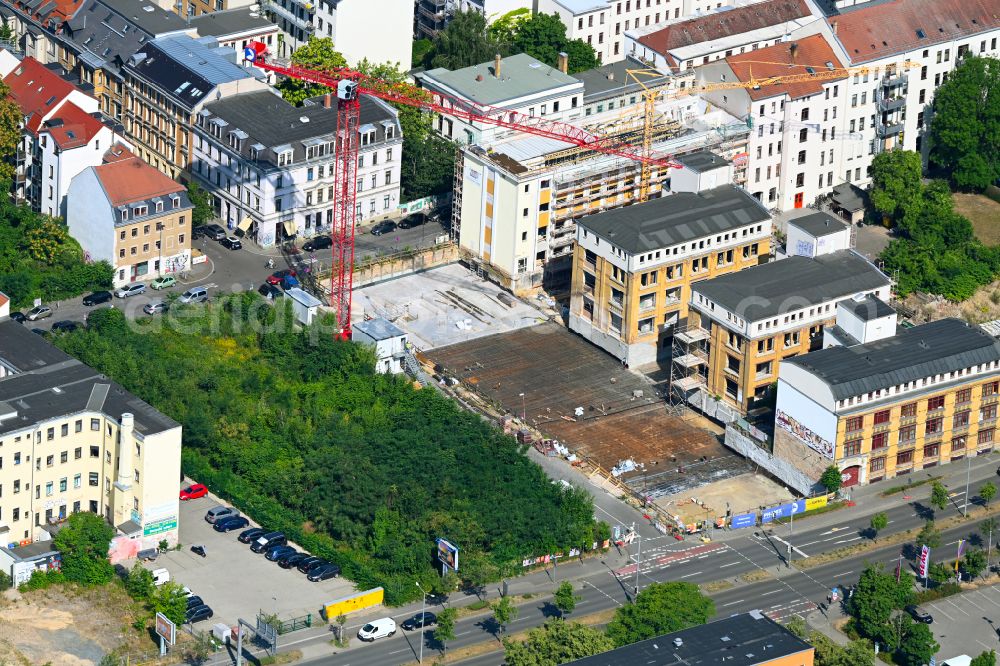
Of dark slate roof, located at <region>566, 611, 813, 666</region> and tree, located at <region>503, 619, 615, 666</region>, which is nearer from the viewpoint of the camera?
dark slate roof, located at <region>566, 611, 813, 666</region>

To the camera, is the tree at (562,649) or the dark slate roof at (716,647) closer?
the dark slate roof at (716,647)

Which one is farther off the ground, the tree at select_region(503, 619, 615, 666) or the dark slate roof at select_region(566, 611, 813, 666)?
the dark slate roof at select_region(566, 611, 813, 666)

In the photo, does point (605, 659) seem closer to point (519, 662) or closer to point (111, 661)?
point (519, 662)

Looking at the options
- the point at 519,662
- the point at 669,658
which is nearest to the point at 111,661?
the point at 519,662

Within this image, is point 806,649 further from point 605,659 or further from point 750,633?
point 605,659

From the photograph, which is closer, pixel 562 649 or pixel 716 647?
pixel 716 647

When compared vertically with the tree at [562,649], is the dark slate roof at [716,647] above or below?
above

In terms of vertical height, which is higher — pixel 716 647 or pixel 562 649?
pixel 716 647
